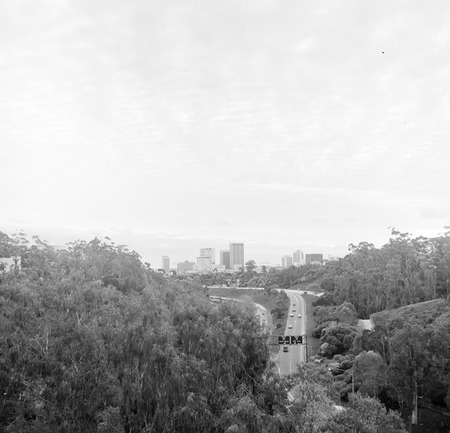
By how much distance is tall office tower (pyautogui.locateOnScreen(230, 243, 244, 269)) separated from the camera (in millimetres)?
167300

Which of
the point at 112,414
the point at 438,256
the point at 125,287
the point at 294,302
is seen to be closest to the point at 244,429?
the point at 112,414

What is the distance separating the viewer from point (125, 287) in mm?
26000

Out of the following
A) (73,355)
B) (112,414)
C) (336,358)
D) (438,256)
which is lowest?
(336,358)

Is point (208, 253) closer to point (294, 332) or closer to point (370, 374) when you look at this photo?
point (294, 332)

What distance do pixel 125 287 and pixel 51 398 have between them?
14.3 metres

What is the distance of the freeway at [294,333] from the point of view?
2847 cm

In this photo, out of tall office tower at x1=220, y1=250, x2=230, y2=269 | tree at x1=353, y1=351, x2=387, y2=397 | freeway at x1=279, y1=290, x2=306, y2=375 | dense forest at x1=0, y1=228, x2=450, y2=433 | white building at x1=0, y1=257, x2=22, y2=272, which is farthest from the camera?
tall office tower at x1=220, y1=250, x2=230, y2=269

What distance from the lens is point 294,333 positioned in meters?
38.0

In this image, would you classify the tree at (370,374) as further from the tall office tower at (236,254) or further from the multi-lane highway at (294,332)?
the tall office tower at (236,254)

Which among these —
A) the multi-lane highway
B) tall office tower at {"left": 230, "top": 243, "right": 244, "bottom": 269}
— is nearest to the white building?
the multi-lane highway

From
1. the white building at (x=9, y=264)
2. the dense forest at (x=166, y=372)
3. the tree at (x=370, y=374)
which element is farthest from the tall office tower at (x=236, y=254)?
the dense forest at (x=166, y=372)

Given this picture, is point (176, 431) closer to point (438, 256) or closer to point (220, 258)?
point (438, 256)

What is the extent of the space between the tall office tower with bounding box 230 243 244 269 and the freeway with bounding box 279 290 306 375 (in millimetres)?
106757

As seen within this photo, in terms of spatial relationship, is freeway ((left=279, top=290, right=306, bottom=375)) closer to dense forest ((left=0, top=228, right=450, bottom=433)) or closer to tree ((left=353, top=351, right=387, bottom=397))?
tree ((left=353, top=351, right=387, bottom=397))
